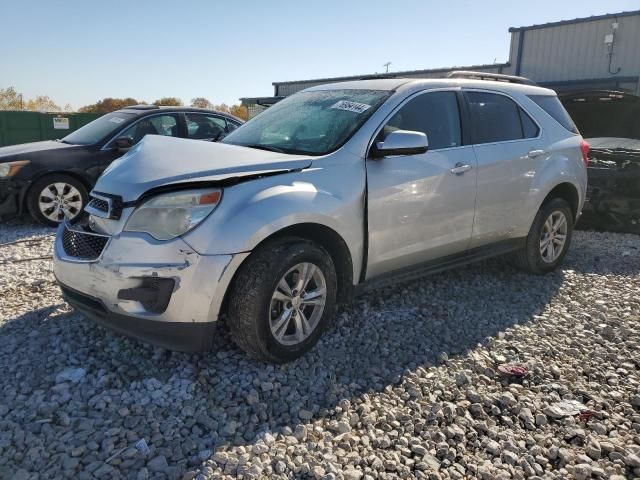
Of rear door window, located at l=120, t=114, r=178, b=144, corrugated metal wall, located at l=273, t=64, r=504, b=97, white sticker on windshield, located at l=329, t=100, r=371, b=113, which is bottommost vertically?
rear door window, located at l=120, t=114, r=178, b=144

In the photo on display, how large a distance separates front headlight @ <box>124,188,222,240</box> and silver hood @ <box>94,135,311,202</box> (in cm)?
8

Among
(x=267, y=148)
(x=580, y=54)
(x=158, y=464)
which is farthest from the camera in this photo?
(x=580, y=54)

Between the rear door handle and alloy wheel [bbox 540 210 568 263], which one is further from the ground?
the rear door handle

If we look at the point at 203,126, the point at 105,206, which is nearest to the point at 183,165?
the point at 105,206

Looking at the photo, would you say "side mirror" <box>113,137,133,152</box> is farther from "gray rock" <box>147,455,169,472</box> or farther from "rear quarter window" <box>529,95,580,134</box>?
"gray rock" <box>147,455,169,472</box>

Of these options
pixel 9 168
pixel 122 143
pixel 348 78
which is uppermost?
pixel 348 78

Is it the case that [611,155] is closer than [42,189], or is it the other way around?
[42,189]

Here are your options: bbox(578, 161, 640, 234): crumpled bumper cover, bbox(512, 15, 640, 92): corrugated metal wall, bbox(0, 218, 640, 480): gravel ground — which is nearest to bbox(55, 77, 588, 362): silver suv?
bbox(0, 218, 640, 480): gravel ground

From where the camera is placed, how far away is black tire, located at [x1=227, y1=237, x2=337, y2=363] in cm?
294

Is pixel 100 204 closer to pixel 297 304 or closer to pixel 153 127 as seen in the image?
pixel 297 304

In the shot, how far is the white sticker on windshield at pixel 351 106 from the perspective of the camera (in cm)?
370

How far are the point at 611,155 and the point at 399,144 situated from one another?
488 centimetres

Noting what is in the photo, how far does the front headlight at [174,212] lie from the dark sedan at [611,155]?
5850 millimetres

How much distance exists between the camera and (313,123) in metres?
3.83
